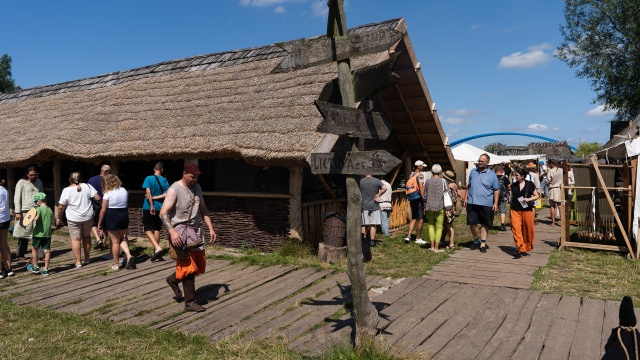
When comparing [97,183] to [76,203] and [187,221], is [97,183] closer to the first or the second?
[76,203]

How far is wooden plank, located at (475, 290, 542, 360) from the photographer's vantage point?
4.28 metres

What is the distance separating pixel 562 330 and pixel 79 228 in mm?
7245

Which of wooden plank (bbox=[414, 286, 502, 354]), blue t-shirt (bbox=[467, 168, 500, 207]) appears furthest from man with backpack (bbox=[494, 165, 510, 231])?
wooden plank (bbox=[414, 286, 502, 354])

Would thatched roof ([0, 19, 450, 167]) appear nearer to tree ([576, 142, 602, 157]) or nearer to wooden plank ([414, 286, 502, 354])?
wooden plank ([414, 286, 502, 354])

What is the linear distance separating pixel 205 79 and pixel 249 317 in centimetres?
840

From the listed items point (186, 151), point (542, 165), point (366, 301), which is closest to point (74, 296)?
point (186, 151)

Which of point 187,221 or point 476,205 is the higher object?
point 187,221

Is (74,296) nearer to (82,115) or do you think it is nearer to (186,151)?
(186,151)

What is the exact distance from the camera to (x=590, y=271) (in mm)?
7254

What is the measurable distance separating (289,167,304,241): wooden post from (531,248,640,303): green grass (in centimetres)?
399

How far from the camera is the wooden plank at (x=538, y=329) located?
4258 mm

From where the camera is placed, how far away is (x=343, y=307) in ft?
18.6

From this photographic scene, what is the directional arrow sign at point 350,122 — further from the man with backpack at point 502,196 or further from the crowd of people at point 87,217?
the man with backpack at point 502,196

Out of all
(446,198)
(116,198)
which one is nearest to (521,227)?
(446,198)
